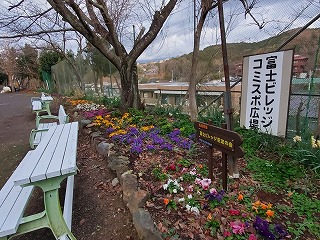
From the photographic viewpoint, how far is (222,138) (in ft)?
6.73

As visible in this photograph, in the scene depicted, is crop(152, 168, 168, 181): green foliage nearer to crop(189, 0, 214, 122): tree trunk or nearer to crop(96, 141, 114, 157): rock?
crop(96, 141, 114, 157): rock

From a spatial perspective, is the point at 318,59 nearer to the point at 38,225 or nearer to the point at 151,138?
the point at 151,138

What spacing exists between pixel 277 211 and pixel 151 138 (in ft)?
7.16

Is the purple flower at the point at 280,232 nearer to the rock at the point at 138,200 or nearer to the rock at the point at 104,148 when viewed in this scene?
the rock at the point at 138,200

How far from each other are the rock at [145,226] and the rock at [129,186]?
0.31 meters

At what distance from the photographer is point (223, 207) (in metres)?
1.97

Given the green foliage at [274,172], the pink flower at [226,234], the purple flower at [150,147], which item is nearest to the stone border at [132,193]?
the purple flower at [150,147]

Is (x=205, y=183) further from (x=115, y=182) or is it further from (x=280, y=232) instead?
(x=115, y=182)

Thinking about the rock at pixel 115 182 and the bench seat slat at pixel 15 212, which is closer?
the bench seat slat at pixel 15 212

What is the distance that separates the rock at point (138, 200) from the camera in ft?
6.77

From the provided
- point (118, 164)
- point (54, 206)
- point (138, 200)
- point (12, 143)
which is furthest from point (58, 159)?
point (12, 143)

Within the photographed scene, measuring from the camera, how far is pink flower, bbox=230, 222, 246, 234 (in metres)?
1.64

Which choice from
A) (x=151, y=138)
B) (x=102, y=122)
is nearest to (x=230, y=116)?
(x=151, y=138)

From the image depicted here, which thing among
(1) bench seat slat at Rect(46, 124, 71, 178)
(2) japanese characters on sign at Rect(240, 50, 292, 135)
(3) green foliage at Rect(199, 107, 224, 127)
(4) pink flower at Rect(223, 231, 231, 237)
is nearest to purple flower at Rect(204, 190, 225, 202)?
(4) pink flower at Rect(223, 231, 231, 237)
